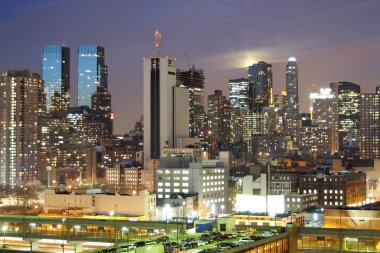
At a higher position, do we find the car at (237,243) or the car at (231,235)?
the car at (237,243)

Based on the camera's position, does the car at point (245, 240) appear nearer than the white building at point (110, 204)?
Yes

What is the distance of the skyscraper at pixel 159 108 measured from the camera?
638ft

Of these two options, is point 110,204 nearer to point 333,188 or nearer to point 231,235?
point 333,188

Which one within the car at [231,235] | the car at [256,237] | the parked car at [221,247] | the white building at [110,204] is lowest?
the white building at [110,204]

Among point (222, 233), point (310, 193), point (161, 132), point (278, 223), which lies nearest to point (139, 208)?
point (278, 223)

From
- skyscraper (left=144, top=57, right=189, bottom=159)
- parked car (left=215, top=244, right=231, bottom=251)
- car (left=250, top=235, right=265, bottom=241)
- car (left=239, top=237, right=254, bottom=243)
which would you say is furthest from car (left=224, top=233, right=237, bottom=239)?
skyscraper (left=144, top=57, right=189, bottom=159)

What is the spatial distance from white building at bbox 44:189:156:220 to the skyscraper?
234 feet

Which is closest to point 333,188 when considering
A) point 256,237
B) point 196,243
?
point 256,237

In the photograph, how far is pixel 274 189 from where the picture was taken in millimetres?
158375

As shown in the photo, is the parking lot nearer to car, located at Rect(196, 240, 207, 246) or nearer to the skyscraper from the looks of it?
car, located at Rect(196, 240, 207, 246)

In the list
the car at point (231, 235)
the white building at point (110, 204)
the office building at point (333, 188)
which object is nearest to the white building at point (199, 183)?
the office building at point (333, 188)

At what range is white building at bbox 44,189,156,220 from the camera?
117 meters

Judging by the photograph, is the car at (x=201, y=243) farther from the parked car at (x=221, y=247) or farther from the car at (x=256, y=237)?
the car at (x=256, y=237)

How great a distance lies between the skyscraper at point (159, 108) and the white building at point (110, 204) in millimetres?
71383
